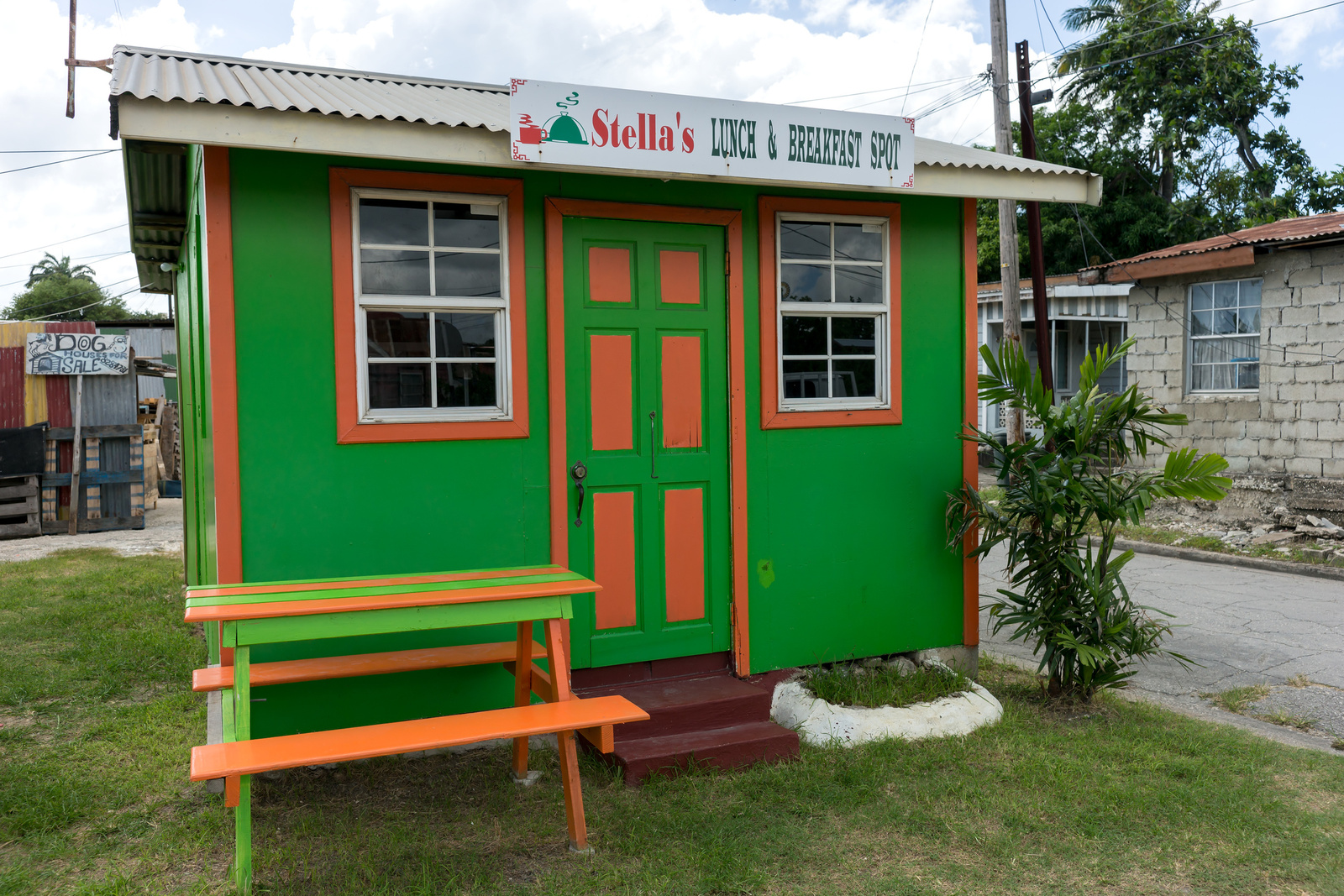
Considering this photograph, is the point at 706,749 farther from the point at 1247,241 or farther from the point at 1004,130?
the point at 1004,130

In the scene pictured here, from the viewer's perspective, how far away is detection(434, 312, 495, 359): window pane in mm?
4625

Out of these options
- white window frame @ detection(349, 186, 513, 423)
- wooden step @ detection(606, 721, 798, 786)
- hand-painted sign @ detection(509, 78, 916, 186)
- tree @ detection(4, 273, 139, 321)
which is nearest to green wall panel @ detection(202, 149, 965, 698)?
white window frame @ detection(349, 186, 513, 423)

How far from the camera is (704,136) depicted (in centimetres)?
458

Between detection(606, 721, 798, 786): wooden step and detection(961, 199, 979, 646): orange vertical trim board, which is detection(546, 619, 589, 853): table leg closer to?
detection(606, 721, 798, 786): wooden step

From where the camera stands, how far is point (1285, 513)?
11.1 metres

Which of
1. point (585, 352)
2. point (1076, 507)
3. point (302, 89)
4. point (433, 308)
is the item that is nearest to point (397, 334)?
point (433, 308)

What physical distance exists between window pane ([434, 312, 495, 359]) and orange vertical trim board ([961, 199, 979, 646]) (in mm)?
2849

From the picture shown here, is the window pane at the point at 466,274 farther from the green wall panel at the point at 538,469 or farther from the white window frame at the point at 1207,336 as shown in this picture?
the white window frame at the point at 1207,336

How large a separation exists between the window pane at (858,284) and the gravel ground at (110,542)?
924cm

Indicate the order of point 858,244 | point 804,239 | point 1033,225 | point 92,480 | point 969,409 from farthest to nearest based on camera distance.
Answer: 1. point 92,480
2. point 1033,225
3. point 969,409
4. point 858,244
5. point 804,239

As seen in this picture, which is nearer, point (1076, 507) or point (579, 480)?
point (579, 480)

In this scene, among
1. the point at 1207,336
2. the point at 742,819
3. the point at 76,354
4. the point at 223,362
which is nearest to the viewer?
the point at 742,819

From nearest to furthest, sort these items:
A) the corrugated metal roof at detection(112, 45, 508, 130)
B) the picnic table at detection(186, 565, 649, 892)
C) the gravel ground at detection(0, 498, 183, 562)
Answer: the picnic table at detection(186, 565, 649, 892) < the corrugated metal roof at detection(112, 45, 508, 130) < the gravel ground at detection(0, 498, 183, 562)

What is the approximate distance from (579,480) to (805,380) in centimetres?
147
